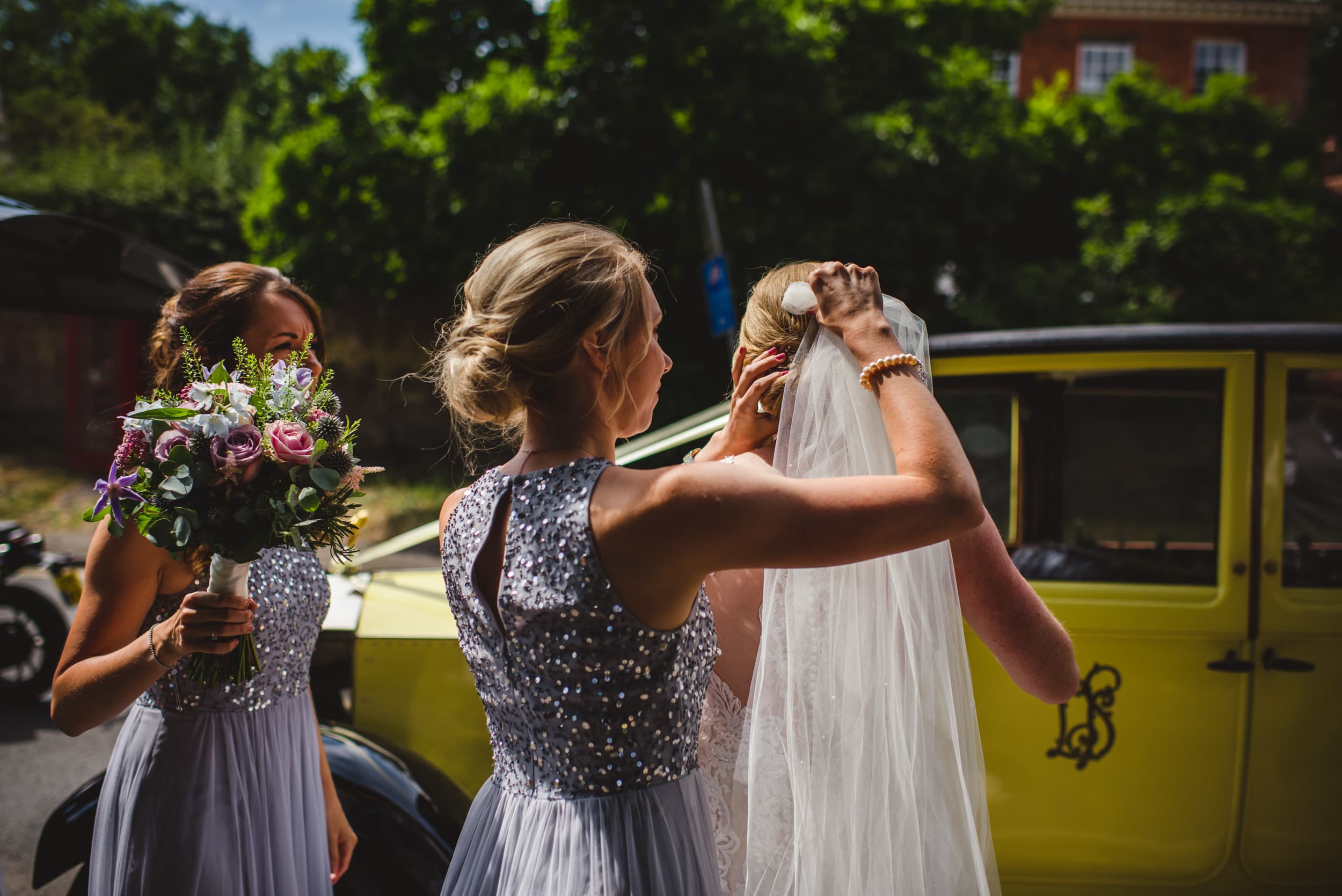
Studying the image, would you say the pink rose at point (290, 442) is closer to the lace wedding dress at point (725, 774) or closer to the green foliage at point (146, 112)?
the lace wedding dress at point (725, 774)

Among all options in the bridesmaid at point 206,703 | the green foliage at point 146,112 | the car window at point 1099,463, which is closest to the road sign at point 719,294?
the car window at point 1099,463

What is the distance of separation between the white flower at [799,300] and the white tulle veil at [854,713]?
7 cm

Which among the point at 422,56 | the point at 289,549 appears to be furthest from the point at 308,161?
the point at 289,549

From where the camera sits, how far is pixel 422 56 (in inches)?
431

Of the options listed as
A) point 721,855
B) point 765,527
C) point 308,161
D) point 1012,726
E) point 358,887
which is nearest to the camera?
point 765,527

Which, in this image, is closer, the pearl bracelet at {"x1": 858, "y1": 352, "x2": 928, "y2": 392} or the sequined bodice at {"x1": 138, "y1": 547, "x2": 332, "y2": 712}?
the pearl bracelet at {"x1": 858, "y1": 352, "x2": 928, "y2": 392}

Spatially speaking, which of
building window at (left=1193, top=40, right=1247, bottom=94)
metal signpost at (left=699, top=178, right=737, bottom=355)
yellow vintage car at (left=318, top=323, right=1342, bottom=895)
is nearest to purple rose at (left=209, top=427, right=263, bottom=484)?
yellow vintage car at (left=318, top=323, right=1342, bottom=895)

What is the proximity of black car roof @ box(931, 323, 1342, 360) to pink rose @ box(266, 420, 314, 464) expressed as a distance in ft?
4.96

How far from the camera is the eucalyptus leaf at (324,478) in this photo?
1400mm

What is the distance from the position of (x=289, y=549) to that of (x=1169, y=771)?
2238 mm

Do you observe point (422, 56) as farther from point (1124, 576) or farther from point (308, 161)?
point (1124, 576)

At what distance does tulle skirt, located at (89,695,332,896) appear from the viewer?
1.62 m

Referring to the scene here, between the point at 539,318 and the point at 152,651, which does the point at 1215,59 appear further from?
the point at 152,651

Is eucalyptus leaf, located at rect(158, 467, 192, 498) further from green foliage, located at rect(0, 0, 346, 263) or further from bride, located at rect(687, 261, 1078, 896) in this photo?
green foliage, located at rect(0, 0, 346, 263)
